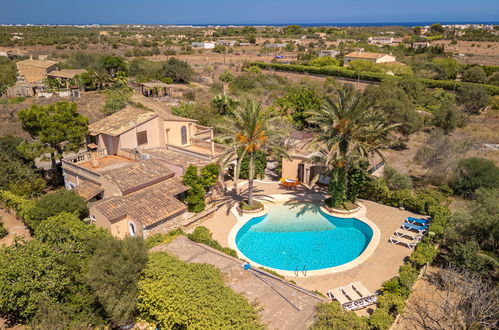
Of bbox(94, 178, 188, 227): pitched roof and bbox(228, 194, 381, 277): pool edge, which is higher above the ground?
bbox(94, 178, 188, 227): pitched roof

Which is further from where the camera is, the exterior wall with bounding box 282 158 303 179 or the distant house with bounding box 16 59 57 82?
the distant house with bounding box 16 59 57 82

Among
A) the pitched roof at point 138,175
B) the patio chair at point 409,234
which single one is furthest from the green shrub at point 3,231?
the patio chair at point 409,234

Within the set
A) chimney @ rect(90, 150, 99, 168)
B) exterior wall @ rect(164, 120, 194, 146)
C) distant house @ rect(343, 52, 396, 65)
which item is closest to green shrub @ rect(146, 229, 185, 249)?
chimney @ rect(90, 150, 99, 168)

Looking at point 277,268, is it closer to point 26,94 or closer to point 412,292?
point 412,292

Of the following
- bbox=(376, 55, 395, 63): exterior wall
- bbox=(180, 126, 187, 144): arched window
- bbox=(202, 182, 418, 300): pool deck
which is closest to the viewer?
bbox=(202, 182, 418, 300): pool deck

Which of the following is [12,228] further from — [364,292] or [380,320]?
[380,320]

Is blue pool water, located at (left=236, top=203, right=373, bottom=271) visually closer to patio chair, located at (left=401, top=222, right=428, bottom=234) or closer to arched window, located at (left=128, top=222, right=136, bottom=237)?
patio chair, located at (left=401, top=222, right=428, bottom=234)

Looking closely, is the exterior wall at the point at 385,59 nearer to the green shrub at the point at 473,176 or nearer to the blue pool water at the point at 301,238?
the green shrub at the point at 473,176
